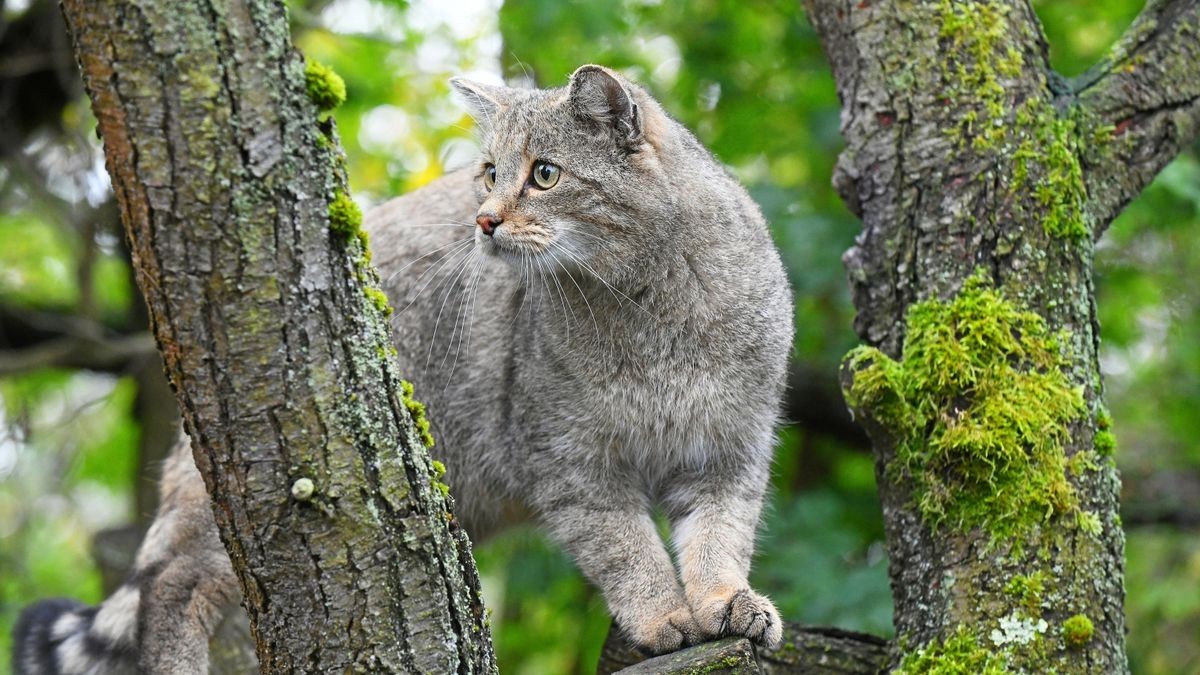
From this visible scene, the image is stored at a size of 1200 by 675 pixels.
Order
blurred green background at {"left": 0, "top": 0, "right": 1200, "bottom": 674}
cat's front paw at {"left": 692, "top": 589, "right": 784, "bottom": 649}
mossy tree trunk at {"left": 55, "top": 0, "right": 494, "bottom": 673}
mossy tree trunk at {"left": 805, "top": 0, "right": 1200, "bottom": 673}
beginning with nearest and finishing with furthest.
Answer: mossy tree trunk at {"left": 55, "top": 0, "right": 494, "bottom": 673}, mossy tree trunk at {"left": 805, "top": 0, "right": 1200, "bottom": 673}, cat's front paw at {"left": 692, "top": 589, "right": 784, "bottom": 649}, blurred green background at {"left": 0, "top": 0, "right": 1200, "bottom": 674}

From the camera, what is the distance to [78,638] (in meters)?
4.36

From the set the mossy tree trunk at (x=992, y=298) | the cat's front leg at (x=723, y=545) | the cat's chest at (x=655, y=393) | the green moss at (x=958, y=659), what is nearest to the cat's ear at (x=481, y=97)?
the cat's chest at (x=655, y=393)

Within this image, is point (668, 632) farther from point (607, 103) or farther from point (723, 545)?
point (607, 103)

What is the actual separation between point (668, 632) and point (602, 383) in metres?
0.89

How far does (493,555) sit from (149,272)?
4117 mm

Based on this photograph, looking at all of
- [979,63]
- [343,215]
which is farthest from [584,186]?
[343,215]

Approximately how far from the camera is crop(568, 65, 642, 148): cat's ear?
12.1ft

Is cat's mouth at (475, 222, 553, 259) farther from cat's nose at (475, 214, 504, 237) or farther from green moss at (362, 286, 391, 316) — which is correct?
green moss at (362, 286, 391, 316)

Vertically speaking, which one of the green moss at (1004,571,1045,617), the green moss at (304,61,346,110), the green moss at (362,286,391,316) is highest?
the green moss at (304,61,346,110)

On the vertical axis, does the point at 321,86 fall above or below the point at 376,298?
above

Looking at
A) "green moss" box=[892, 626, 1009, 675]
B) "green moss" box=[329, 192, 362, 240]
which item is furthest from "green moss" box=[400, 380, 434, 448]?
"green moss" box=[892, 626, 1009, 675]

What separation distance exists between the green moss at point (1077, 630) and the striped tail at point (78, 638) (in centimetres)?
316

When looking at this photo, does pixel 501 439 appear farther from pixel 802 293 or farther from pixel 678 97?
pixel 678 97

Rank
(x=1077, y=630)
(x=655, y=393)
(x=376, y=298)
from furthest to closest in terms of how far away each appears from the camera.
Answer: (x=655, y=393) → (x=1077, y=630) → (x=376, y=298)
